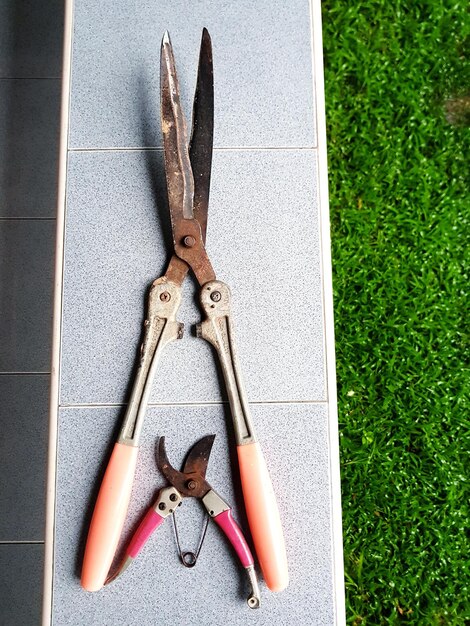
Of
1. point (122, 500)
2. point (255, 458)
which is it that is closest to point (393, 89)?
point (255, 458)

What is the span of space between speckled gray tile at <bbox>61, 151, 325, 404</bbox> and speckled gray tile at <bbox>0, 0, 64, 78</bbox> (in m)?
0.52

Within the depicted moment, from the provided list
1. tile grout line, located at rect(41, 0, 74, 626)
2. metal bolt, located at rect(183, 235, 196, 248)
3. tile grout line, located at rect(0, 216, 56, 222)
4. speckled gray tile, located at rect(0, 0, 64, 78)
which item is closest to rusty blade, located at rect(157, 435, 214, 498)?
tile grout line, located at rect(41, 0, 74, 626)

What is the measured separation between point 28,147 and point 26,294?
32 cm

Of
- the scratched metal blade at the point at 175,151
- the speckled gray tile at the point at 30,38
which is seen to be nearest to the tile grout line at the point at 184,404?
the scratched metal blade at the point at 175,151

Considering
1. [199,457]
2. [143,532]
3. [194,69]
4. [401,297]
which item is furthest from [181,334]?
[401,297]

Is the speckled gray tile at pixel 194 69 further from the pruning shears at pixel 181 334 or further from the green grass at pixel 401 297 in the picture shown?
the green grass at pixel 401 297

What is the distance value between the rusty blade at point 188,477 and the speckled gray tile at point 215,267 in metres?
0.09

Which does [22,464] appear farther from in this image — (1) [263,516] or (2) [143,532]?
(1) [263,516]

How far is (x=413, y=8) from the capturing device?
1.49m

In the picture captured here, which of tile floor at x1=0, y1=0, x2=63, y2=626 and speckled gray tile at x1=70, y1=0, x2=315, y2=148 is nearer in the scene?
speckled gray tile at x1=70, y1=0, x2=315, y2=148

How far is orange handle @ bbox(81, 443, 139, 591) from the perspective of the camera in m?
0.88

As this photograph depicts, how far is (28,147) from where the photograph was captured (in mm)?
1370

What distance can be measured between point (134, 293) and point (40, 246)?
0.44 m

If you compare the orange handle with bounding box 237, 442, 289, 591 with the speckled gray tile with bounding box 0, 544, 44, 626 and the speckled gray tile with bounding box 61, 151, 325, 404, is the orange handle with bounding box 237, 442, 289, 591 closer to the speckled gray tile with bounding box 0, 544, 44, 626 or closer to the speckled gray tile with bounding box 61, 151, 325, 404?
the speckled gray tile with bounding box 61, 151, 325, 404
